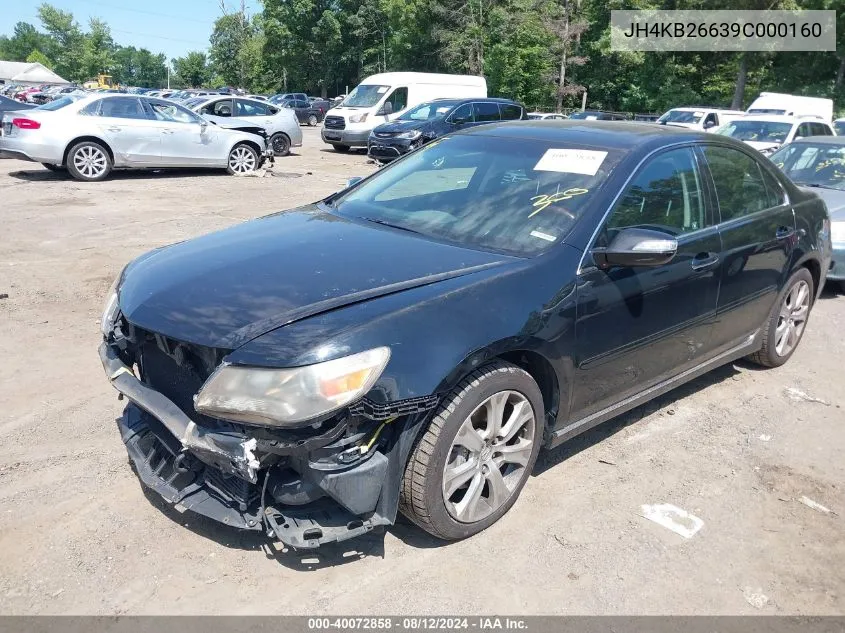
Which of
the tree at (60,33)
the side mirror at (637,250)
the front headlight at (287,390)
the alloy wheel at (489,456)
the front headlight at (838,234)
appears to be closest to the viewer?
the front headlight at (287,390)

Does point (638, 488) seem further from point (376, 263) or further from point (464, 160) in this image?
point (464, 160)

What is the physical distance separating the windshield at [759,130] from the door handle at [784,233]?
37.1ft

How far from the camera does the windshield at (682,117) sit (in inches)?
870

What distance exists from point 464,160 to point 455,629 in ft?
8.50

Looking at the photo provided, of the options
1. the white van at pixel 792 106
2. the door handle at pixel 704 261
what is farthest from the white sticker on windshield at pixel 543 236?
the white van at pixel 792 106

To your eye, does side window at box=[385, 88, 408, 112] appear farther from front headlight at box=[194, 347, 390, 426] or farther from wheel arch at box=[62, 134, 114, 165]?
Result: front headlight at box=[194, 347, 390, 426]

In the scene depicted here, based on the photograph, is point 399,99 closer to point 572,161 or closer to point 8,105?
point 8,105

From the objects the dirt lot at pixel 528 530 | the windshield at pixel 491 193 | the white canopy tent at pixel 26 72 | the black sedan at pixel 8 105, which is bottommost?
the dirt lot at pixel 528 530

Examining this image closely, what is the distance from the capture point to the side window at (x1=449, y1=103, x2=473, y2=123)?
58.2 feet

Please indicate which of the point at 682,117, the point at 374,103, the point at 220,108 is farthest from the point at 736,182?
the point at 682,117

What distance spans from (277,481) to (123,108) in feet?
40.3

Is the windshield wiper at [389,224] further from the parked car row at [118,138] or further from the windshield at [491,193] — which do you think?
the parked car row at [118,138]

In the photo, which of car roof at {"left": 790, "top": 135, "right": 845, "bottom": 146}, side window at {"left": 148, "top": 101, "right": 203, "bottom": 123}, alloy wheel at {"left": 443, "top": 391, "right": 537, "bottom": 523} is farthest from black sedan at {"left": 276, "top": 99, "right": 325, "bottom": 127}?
alloy wheel at {"left": 443, "top": 391, "right": 537, "bottom": 523}

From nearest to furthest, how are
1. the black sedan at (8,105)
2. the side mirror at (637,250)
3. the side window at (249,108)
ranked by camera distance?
the side mirror at (637,250) < the black sedan at (8,105) < the side window at (249,108)
